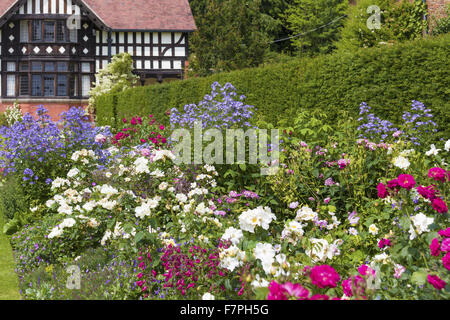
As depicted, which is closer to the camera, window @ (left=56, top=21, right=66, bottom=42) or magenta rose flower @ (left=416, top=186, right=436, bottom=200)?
magenta rose flower @ (left=416, top=186, right=436, bottom=200)

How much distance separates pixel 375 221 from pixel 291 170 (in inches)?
43.0

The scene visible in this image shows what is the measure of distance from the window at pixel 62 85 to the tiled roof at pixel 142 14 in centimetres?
387

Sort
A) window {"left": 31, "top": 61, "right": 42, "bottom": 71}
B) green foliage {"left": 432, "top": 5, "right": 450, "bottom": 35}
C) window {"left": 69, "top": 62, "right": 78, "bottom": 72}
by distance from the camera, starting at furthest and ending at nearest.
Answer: window {"left": 69, "top": 62, "right": 78, "bottom": 72} < window {"left": 31, "top": 61, "right": 42, "bottom": 71} < green foliage {"left": 432, "top": 5, "right": 450, "bottom": 35}

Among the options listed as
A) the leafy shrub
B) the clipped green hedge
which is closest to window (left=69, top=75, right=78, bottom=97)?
the clipped green hedge

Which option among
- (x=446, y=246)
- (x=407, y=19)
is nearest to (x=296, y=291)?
(x=446, y=246)

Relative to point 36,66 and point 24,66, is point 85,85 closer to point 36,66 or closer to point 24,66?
point 36,66

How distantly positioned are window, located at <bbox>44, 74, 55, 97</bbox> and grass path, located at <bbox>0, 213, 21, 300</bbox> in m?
22.6

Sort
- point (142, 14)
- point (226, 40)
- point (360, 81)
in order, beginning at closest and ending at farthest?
point (360, 81), point (226, 40), point (142, 14)

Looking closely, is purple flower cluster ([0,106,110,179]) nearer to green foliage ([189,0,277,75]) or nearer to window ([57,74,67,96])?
green foliage ([189,0,277,75])

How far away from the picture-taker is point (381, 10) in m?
17.4

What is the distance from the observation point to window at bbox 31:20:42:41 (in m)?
26.0

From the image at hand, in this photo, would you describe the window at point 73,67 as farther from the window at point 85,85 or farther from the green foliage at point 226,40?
the green foliage at point 226,40

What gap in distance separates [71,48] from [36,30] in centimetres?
206

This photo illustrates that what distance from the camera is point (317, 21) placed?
30125mm
